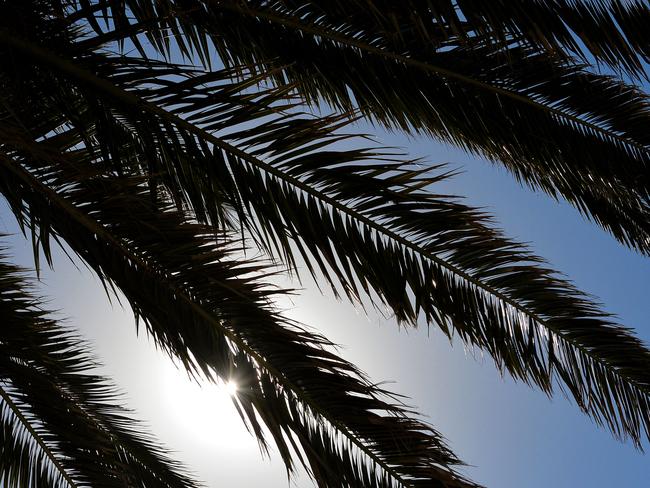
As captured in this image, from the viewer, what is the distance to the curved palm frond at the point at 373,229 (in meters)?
2.77

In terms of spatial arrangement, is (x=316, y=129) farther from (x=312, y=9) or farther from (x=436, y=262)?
(x=436, y=262)

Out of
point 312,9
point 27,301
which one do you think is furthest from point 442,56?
point 27,301

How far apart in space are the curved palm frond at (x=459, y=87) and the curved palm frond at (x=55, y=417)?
1.85 metres

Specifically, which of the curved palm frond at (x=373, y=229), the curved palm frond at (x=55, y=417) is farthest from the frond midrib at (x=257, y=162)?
the curved palm frond at (x=55, y=417)

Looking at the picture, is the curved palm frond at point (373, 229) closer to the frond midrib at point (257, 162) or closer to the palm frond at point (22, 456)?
the frond midrib at point (257, 162)

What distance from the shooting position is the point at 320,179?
3.00 metres

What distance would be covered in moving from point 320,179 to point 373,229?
0.37 metres

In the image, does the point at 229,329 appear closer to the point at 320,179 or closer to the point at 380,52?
the point at 320,179

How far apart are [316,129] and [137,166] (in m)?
0.84

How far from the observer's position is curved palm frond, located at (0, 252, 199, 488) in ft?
12.5

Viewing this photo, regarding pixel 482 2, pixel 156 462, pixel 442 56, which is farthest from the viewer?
pixel 156 462

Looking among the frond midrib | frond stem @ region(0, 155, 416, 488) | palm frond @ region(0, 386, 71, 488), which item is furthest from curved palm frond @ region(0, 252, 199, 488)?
the frond midrib

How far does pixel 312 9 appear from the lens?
3.03 metres

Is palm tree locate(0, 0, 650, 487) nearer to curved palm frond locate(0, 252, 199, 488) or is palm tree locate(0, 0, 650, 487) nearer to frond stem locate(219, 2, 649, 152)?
frond stem locate(219, 2, 649, 152)
